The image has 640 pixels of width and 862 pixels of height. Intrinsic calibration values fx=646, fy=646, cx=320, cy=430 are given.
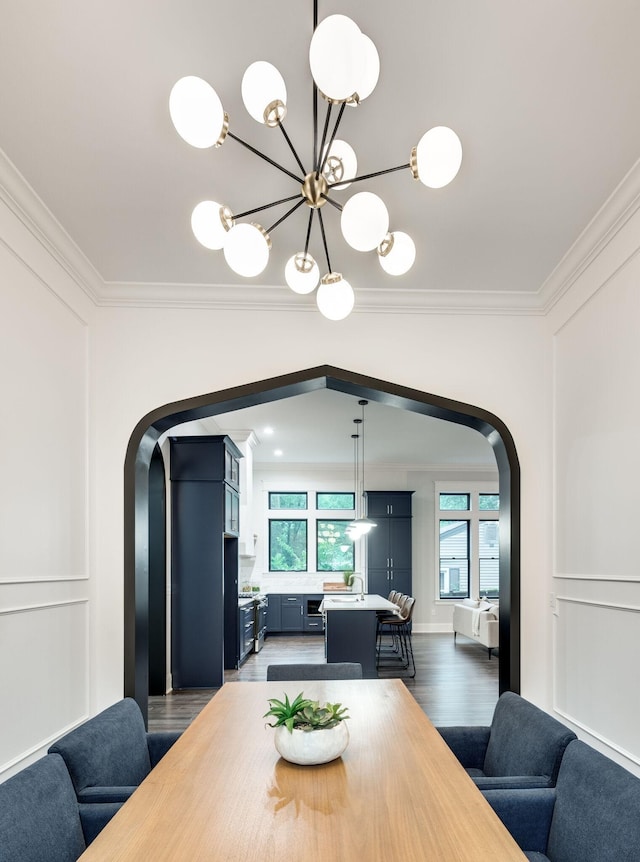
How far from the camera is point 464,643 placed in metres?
9.80

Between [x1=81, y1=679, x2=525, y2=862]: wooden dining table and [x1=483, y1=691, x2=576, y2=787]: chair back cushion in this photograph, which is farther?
[x1=483, y1=691, x2=576, y2=787]: chair back cushion

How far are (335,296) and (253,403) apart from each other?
198 cm

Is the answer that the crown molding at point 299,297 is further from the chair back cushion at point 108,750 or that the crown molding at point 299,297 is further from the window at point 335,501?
the window at point 335,501

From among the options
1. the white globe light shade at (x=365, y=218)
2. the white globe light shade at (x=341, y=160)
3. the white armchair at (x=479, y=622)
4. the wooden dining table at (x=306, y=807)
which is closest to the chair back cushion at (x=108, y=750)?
the wooden dining table at (x=306, y=807)

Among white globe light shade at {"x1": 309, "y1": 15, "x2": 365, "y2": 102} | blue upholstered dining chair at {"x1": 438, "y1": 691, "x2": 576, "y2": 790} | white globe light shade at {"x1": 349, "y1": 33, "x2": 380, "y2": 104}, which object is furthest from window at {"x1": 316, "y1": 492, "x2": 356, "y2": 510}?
white globe light shade at {"x1": 309, "y1": 15, "x2": 365, "y2": 102}

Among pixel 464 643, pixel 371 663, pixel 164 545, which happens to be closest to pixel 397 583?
pixel 464 643

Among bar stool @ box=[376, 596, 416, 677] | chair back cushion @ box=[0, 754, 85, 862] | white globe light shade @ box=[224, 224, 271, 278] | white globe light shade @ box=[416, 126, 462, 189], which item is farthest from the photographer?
bar stool @ box=[376, 596, 416, 677]

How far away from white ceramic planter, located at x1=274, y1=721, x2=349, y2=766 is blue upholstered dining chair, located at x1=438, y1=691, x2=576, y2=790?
52 cm

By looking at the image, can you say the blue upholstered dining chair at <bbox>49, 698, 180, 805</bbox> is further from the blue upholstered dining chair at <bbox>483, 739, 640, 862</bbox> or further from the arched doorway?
the arched doorway

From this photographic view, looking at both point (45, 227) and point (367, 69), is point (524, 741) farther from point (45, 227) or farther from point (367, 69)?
point (45, 227)

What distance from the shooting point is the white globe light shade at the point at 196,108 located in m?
1.50

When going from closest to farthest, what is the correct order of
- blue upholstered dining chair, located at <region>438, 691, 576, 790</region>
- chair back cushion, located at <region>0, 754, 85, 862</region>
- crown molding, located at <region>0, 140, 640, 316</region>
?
chair back cushion, located at <region>0, 754, 85, 862</region> → blue upholstered dining chair, located at <region>438, 691, 576, 790</region> → crown molding, located at <region>0, 140, 640, 316</region>

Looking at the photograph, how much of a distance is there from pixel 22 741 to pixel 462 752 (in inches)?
72.1

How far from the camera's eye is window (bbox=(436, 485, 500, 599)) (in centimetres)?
1156
